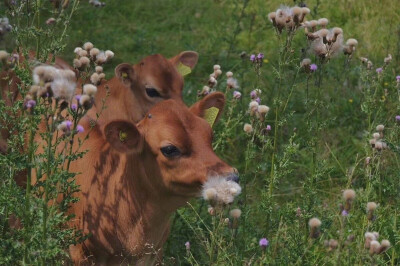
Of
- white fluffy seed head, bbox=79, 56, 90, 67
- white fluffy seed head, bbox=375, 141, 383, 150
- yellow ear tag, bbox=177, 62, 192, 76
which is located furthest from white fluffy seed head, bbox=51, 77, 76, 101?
yellow ear tag, bbox=177, 62, 192, 76

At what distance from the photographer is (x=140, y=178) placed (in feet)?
13.3

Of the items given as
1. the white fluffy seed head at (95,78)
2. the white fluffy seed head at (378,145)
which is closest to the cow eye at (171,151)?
the white fluffy seed head at (95,78)

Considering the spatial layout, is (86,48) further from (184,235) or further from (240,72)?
(240,72)

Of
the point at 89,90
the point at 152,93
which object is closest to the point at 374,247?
the point at 89,90

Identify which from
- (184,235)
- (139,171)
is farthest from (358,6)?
(139,171)

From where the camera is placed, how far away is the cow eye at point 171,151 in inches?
149

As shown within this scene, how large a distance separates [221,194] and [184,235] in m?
1.89

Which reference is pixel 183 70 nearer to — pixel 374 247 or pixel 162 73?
pixel 162 73

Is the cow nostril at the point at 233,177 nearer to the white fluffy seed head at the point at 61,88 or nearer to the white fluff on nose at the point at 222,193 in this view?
the white fluff on nose at the point at 222,193

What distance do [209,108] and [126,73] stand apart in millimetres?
1123

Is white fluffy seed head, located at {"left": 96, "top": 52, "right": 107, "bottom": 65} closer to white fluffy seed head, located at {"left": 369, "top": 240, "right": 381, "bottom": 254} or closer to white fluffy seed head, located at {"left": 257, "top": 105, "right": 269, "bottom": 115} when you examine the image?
white fluffy seed head, located at {"left": 257, "top": 105, "right": 269, "bottom": 115}

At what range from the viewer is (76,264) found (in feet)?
13.3

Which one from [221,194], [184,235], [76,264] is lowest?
[184,235]

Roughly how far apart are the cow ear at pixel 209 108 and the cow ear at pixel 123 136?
383 mm
